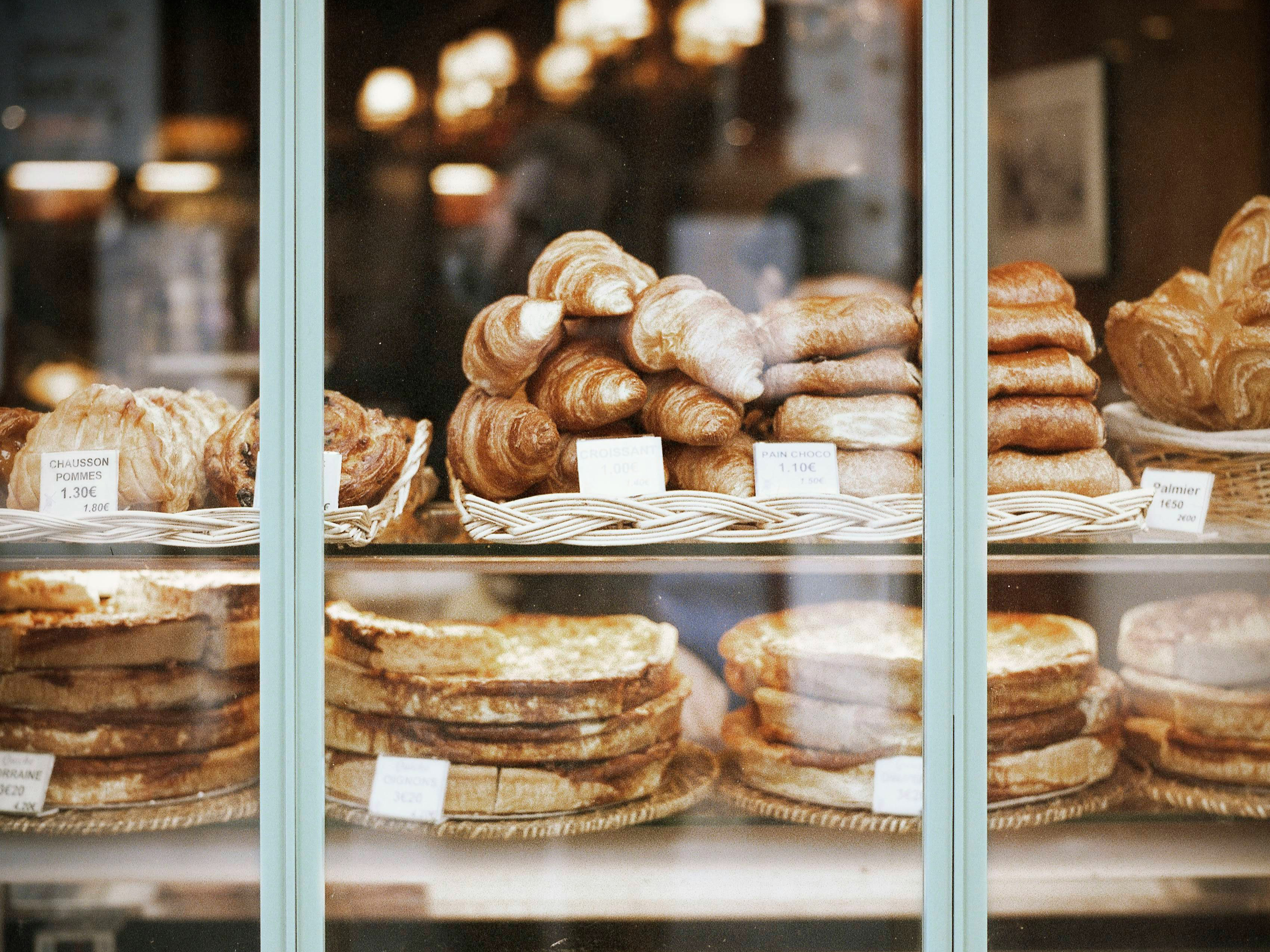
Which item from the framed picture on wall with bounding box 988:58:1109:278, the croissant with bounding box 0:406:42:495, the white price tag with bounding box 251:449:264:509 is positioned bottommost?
the white price tag with bounding box 251:449:264:509

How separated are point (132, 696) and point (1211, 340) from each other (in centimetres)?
147

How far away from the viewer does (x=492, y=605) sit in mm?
1428

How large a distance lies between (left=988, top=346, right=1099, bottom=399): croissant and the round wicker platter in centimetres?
51

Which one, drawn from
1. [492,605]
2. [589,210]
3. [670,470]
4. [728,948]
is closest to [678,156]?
[589,210]

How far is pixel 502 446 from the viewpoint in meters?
1.22

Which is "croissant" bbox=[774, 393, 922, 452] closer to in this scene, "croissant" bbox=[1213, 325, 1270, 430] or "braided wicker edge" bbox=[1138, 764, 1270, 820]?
"croissant" bbox=[1213, 325, 1270, 430]

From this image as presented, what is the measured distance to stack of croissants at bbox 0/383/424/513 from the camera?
1193 millimetres

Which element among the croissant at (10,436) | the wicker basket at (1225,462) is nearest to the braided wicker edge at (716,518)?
the wicker basket at (1225,462)

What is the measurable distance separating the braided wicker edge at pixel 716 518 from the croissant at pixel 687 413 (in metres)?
0.08

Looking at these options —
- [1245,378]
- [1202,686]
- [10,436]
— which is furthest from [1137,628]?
[10,436]

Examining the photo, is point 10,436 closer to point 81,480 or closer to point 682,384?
point 81,480

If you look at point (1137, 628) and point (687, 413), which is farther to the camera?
point (1137, 628)

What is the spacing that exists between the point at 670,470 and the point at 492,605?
0.36 meters

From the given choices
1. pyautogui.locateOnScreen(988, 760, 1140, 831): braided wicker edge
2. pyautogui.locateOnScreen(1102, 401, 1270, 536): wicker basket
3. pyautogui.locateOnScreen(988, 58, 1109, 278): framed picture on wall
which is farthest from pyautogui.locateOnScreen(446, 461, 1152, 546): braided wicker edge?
pyautogui.locateOnScreen(988, 58, 1109, 278): framed picture on wall
